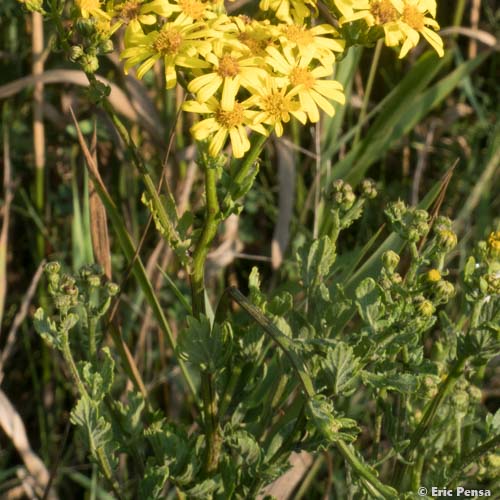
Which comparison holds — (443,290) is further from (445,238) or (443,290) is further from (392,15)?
(392,15)

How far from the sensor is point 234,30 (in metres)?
1.28

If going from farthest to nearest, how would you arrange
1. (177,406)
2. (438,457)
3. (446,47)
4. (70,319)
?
(446,47) < (177,406) < (438,457) < (70,319)

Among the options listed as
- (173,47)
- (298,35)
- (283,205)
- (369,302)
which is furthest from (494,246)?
(283,205)

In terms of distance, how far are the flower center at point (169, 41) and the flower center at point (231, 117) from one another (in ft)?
0.39

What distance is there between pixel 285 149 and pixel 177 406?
79cm

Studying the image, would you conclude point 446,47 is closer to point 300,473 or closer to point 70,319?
point 300,473

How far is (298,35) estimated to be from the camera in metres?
1.26

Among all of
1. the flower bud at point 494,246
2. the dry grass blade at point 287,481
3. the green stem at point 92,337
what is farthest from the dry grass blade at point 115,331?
the flower bud at point 494,246

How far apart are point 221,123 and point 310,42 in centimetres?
19

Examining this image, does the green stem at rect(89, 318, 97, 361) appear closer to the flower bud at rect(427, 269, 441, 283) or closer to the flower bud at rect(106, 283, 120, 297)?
the flower bud at rect(106, 283, 120, 297)

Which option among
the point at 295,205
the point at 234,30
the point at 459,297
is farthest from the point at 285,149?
the point at 234,30

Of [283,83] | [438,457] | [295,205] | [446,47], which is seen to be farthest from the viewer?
[446,47]

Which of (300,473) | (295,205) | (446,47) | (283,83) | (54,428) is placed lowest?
(54,428)

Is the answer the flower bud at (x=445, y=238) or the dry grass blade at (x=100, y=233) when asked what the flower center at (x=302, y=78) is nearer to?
the flower bud at (x=445, y=238)
